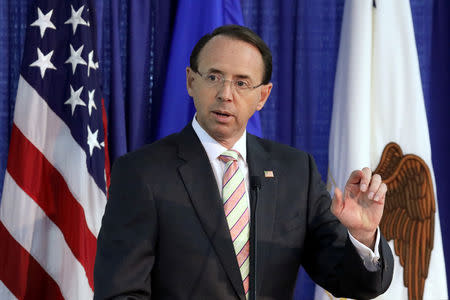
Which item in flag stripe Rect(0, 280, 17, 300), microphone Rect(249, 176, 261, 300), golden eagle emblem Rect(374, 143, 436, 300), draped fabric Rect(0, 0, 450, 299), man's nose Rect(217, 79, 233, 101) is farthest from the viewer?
draped fabric Rect(0, 0, 450, 299)

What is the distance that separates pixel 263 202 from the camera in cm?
185

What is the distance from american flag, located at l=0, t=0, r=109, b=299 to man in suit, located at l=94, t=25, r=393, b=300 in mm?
1243

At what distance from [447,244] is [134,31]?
2291 mm

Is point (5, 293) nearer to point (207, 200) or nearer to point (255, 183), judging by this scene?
point (207, 200)

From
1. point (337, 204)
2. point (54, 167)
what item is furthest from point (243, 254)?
point (54, 167)

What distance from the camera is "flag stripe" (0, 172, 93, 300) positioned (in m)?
3.01

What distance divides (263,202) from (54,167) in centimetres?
156

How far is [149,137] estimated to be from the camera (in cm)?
352

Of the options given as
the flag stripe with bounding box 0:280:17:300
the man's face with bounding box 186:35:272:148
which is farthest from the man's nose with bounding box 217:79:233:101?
the flag stripe with bounding box 0:280:17:300

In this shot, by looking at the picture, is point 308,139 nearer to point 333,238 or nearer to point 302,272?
point 302,272

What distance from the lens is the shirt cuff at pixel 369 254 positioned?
5.79 feet

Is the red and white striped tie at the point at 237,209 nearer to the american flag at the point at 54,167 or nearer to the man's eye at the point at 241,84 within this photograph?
the man's eye at the point at 241,84

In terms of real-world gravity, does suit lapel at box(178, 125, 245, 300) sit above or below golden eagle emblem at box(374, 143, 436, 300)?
above

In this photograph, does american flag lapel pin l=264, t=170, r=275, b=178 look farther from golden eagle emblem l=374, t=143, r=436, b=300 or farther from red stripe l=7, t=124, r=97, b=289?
golden eagle emblem l=374, t=143, r=436, b=300
